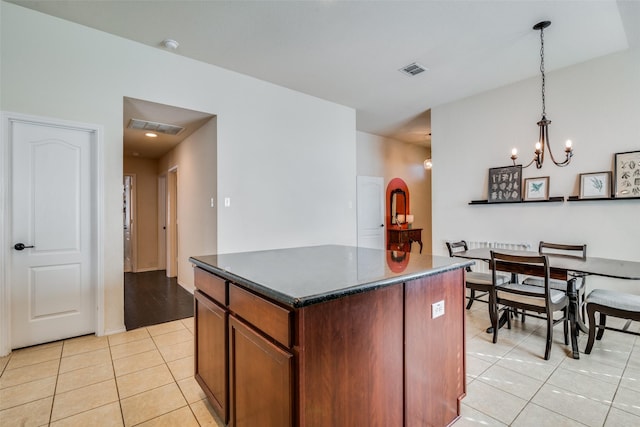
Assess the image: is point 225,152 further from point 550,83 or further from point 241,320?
point 550,83

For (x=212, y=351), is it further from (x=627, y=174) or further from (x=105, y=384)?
(x=627, y=174)

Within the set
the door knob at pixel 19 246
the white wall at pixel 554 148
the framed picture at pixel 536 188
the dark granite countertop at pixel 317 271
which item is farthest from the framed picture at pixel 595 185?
the door knob at pixel 19 246

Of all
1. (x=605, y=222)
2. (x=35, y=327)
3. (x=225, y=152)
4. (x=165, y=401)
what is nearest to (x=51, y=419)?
(x=165, y=401)

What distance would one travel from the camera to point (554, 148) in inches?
150

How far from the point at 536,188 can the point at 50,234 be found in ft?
18.3

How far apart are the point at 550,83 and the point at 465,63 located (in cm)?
121

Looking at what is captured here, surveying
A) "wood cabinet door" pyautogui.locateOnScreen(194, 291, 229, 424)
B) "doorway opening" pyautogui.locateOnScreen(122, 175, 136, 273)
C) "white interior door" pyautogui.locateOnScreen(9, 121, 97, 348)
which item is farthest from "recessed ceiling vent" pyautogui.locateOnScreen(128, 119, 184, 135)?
"wood cabinet door" pyautogui.locateOnScreen(194, 291, 229, 424)

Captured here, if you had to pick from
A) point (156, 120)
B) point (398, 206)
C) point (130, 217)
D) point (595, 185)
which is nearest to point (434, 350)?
point (595, 185)

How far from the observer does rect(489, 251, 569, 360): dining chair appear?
8.02 ft

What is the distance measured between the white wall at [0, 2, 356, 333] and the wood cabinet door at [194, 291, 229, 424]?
5.87 feet

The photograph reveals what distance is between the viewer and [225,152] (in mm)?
3734

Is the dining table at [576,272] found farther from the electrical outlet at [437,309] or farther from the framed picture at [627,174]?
the electrical outlet at [437,309]

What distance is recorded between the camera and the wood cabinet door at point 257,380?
1.10 m

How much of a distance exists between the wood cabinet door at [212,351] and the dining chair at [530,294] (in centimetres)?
236
